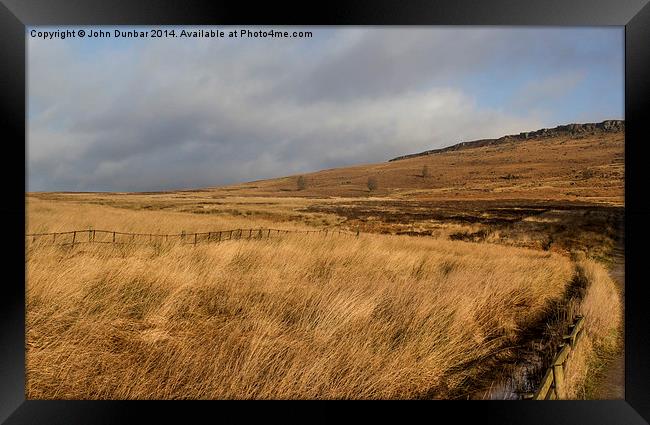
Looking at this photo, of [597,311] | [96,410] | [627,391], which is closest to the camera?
[96,410]

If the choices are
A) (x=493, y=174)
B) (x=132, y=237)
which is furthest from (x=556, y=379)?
(x=493, y=174)

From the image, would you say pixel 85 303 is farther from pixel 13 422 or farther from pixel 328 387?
pixel 328 387

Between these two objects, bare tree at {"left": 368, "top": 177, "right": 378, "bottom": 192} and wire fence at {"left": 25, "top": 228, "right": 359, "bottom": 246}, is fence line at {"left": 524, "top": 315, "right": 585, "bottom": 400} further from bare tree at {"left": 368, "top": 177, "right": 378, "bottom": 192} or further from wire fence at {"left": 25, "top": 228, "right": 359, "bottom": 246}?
bare tree at {"left": 368, "top": 177, "right": 378, "bottom": 192}

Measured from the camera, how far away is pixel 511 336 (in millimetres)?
4824

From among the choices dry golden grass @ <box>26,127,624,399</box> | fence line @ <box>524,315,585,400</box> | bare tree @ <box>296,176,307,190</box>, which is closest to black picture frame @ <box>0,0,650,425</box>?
fence line @ <box>524,315,585,400</box>

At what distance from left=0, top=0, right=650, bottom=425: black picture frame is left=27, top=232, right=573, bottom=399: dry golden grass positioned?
0.31 meters

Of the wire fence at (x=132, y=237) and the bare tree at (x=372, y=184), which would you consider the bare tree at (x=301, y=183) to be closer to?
the bare tree at (x=372, y=184)

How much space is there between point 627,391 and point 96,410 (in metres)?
4.72

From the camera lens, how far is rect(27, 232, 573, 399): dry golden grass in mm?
3426

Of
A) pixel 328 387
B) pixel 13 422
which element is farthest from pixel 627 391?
pixel 13 422

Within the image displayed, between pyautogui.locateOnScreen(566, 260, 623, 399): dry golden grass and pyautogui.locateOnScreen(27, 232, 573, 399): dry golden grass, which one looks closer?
pyautogui.locateOnScreen(27, 232, 573, 399): dry golden grass
